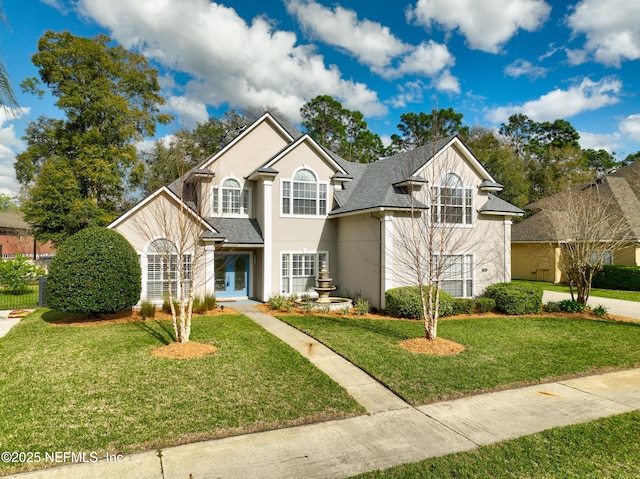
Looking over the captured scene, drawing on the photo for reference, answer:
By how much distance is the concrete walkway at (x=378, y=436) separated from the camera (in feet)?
15.2

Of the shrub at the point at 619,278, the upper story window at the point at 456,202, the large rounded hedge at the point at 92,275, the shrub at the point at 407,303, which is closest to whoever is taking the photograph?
the large rounded hedge at the point at 92,275

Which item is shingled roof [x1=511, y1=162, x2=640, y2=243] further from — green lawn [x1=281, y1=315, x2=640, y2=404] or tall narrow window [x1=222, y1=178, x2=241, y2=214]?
tall narrow window [x1=222, y1=178, x2=241, y2=214]

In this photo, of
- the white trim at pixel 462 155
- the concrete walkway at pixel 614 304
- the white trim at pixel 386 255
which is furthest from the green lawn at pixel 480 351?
the white trim at pixel 462 155

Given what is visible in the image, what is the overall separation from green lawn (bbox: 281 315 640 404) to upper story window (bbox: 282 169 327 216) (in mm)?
5778

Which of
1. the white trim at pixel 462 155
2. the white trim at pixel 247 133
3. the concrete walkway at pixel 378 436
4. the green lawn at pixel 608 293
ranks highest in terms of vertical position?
the white trim at pixel 247 133

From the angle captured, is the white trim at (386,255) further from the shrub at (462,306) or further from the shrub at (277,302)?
the shrub at (277,302)

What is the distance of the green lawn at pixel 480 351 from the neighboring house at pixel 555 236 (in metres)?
14.3

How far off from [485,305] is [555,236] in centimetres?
1232

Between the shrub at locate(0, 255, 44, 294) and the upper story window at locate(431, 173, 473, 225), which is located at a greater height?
the upper story window at locate(431, 173, 473, 225)

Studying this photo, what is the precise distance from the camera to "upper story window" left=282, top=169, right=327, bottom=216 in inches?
703

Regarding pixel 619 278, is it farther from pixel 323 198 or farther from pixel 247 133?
pixel 247 133

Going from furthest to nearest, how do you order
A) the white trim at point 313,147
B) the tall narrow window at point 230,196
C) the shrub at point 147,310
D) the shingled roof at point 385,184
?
1. the tall narrow window at point 230,196
2. the white trim at point 313,147
3. the shingled roof at point 385,184
4. the shrub at point 147,310

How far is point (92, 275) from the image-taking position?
503 inches

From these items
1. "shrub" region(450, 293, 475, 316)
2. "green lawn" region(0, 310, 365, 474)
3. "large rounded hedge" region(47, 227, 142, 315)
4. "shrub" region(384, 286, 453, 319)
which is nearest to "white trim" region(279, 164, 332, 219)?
"shrub" region(384, 286, 453, 319)
